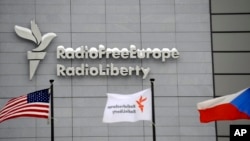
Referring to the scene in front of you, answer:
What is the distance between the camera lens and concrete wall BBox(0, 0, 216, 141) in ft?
85.1

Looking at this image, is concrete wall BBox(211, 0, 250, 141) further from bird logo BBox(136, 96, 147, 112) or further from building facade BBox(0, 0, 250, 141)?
bird logo BBox(136, 96, 147, 112)

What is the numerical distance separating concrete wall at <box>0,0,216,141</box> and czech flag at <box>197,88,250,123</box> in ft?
22.7

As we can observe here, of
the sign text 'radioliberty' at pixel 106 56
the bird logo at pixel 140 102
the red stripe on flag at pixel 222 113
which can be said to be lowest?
the red stripe on flag at pixel 222 113

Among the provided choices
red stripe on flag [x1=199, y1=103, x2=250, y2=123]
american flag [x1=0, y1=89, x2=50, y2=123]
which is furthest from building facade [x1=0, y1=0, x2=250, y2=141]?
red stripe on flag [x1=199, y1=103, x2=250, y2=123]

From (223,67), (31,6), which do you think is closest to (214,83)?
(223,67)

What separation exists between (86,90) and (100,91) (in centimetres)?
58

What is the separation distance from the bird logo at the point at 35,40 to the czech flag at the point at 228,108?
9035 mm

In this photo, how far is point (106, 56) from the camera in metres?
26.2

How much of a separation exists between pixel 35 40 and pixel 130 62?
4.07 metres

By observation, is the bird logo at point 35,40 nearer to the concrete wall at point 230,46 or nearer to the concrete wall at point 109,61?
the concrete wall at point 109,61

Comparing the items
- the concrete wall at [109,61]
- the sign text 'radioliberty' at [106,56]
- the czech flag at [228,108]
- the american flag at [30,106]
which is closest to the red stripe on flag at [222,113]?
the czech flag at [228,108]

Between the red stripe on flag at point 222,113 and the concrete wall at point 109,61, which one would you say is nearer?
the red stripe on flag at point 222,113

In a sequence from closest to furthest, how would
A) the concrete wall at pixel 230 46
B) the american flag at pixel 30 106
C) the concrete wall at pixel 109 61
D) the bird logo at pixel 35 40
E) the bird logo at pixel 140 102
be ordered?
1. the bird logo at pixel 140 102
2. the american flag at pixel 30 106
3. the concrete wall at pixel 109 61
4. the bird logo at pixel 35 40
5. the concrete wall at pixel 230 46

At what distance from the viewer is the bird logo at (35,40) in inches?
1025
